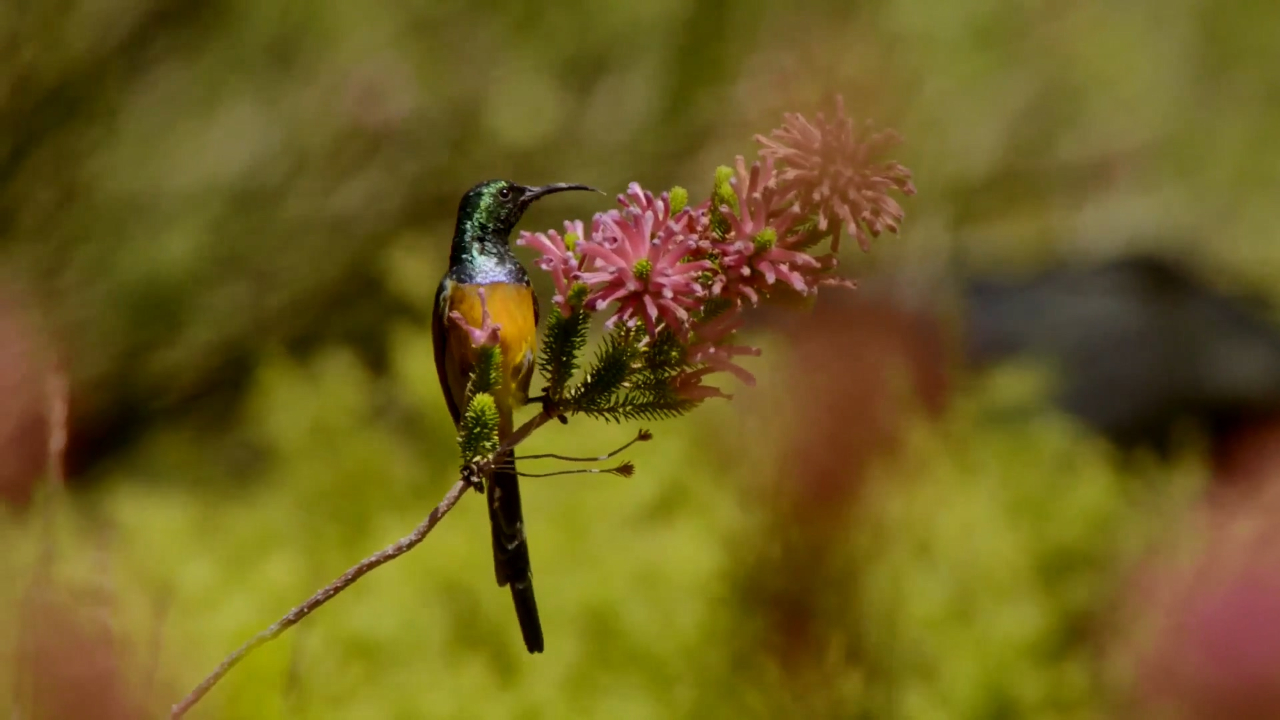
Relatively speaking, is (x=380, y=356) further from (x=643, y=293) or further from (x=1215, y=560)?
(x=643, y=293)

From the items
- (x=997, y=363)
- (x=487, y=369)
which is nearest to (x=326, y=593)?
(x=487, y=369)

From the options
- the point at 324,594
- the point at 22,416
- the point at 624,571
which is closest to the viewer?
the point at 324,594

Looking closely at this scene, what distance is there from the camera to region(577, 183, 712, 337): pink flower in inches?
17.8

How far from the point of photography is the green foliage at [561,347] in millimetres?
505

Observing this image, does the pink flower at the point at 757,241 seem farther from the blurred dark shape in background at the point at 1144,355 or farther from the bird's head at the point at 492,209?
the blurred dark shape in background at the point at 1144,355

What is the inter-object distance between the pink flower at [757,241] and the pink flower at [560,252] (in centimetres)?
6

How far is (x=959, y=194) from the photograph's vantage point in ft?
8.32

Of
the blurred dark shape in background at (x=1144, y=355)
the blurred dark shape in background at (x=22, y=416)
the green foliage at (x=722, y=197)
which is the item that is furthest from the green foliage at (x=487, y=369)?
the blurred dark shape in background at (x=1144, y=355)

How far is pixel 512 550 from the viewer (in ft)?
1.85

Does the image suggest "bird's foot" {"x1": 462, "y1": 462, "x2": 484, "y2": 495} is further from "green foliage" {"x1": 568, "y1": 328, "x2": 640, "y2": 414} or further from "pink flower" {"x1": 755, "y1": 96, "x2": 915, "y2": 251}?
"pink flower" {"x1": 755, "y1": 96, "x2": 915, "y2": 251}

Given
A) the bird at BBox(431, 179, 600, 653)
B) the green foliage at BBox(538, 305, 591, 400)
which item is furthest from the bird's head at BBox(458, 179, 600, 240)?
the green foliage at BBox(538, 305, 591, 400)

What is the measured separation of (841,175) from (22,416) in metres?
0.84

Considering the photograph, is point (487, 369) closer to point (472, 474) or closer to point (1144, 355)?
point (472, 474)

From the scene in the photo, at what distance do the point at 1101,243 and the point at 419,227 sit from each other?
2.01 meters
